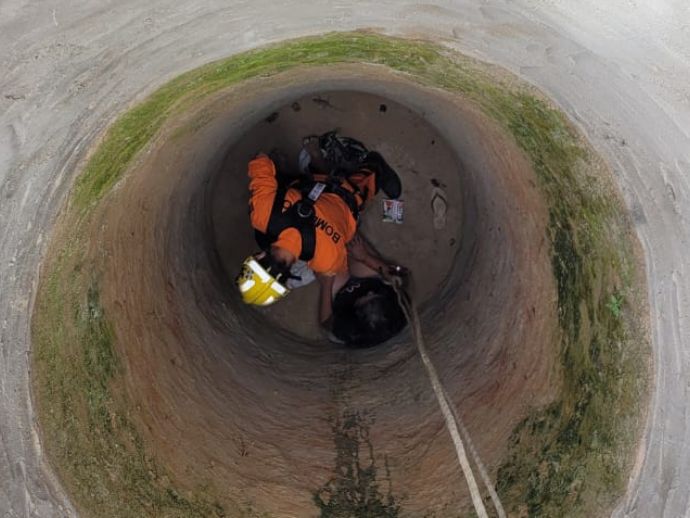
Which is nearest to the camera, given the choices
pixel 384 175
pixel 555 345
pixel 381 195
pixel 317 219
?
pixel 555 345

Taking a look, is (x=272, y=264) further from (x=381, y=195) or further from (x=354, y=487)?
(x=381, y=195)

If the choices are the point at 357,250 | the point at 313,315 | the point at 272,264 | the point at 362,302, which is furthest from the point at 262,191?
the point at 313,315

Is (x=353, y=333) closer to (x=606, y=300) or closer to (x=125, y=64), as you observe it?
(x=606, y=300)

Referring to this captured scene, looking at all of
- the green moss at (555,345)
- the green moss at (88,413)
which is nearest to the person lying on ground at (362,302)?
the green moss at (555,345)

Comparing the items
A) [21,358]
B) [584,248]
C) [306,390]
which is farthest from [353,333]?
[21,358]

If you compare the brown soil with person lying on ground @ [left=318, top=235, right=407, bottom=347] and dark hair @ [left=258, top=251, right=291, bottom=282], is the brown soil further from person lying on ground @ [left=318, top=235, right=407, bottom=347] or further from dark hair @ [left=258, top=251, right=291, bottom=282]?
dark hair @ [left=258, top=251, right=291, bottom=282]

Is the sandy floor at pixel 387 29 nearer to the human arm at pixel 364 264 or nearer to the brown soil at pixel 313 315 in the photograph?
the brown soil at pixel 313 315

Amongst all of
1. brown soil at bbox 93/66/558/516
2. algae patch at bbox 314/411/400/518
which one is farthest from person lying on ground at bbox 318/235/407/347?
algae patch at bbox 314/411/400/518
